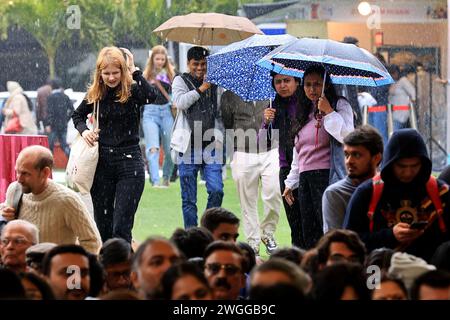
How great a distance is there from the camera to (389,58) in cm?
2528

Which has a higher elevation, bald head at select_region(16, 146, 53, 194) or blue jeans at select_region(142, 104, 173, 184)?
blue jeans at select_region(142, 104, 173, 184)

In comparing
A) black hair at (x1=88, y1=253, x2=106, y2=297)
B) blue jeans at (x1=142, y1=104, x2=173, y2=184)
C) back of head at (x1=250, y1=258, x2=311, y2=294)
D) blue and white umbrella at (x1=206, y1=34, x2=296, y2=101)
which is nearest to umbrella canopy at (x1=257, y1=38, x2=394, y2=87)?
blue and white umbrella at (x1=206, y1=34, x2=296, y2=101)

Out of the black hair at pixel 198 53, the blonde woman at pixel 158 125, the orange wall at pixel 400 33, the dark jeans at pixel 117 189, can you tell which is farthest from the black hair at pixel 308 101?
the orange wall at pixel 400 33

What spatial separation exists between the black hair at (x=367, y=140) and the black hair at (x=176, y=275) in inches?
97.4

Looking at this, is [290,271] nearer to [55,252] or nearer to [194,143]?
[55,252]

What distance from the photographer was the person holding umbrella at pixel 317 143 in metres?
11.0

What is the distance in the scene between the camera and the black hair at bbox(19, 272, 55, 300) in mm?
6789

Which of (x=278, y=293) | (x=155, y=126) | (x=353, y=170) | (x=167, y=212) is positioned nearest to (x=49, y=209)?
(x=353, y=170)

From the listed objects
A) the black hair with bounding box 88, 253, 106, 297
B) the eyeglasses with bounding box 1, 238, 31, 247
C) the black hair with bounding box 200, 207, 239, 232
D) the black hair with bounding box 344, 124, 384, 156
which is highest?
the black hair with bounding box 344, 124, 384, 156

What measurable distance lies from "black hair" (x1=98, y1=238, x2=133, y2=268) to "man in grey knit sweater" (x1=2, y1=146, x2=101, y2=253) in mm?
1127

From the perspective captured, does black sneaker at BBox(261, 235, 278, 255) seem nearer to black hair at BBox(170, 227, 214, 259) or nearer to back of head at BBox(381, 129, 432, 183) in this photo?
black hair at BBox(170, 227, 214, 259)

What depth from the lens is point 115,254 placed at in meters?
8.36

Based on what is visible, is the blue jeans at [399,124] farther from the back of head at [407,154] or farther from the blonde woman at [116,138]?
the back of head at [407,154]

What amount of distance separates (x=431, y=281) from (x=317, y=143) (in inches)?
170
